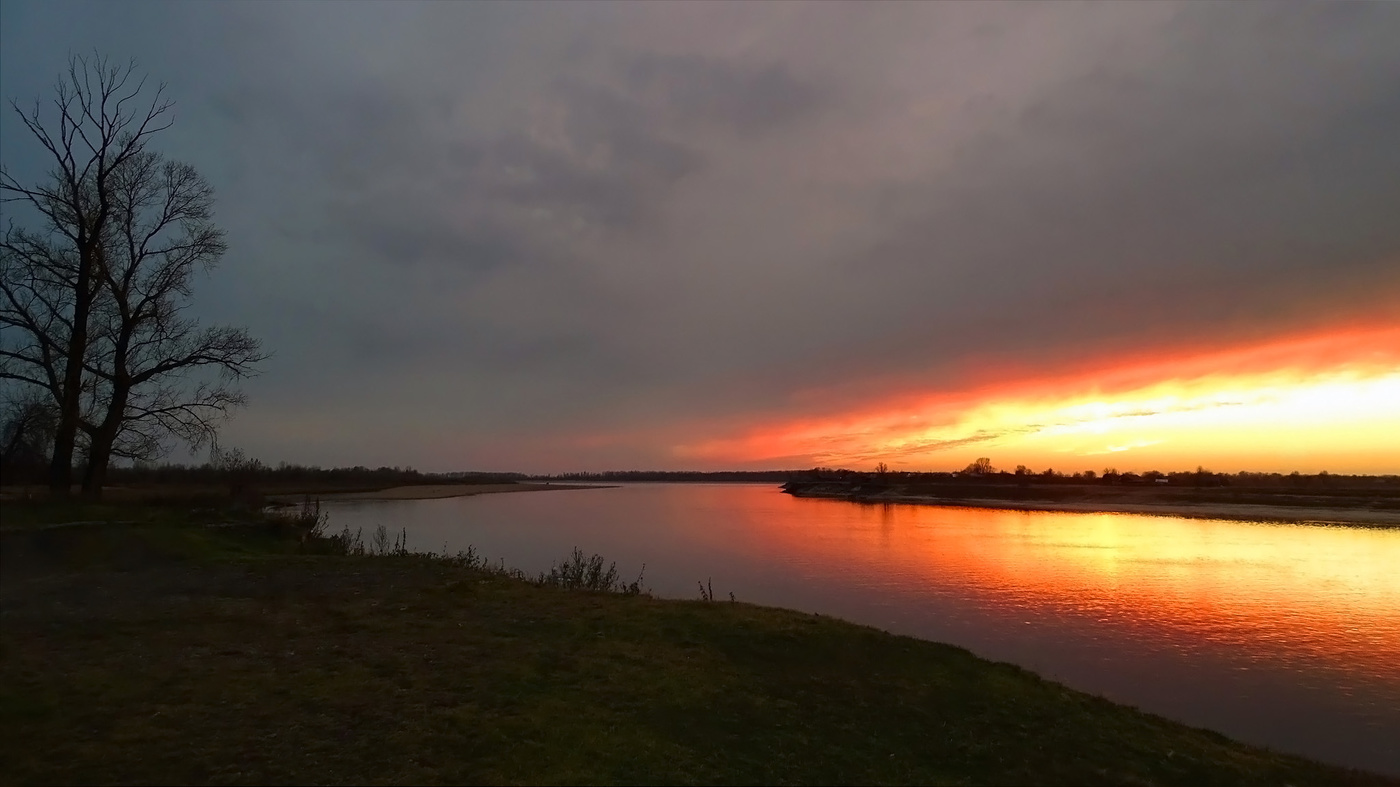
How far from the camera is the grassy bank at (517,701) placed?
5984mm

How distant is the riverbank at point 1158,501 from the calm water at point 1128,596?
9181 mm

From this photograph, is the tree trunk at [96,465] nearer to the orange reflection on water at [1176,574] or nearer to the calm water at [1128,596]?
the calm water at [1128,596]

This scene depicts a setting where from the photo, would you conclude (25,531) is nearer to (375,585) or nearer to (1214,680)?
(375,585)

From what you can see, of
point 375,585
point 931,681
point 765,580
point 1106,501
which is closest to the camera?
point 931,681

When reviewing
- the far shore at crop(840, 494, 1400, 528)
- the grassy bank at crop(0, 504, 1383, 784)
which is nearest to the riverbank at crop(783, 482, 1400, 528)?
the far shore at crop(840, 494, 1400, 528)

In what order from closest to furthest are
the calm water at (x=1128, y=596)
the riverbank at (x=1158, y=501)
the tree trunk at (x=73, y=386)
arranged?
the calm water at (x=1128, y=596) → the tree trunk at (x=73, y=386) → the riverbank at (x=1158, y=501)

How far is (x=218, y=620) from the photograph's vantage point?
1020 cm

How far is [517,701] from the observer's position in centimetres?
737

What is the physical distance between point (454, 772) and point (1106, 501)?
8034 cm

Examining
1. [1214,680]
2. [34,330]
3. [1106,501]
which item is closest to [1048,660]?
[1214,680]

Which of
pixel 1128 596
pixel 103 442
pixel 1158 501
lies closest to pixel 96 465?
pixel 103 442

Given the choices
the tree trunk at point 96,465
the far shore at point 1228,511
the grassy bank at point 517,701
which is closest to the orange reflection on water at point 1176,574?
the far shore at point 1228,511

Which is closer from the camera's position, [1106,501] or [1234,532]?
[1234,532]

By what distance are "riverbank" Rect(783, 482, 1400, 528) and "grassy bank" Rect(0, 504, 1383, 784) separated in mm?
50487
